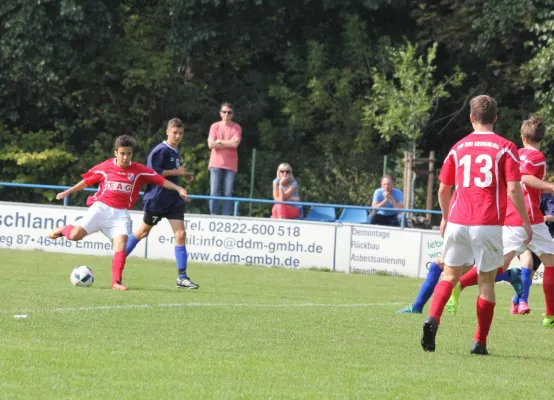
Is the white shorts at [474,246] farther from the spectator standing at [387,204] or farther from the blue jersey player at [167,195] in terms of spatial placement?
the spectator standing at [387,204]

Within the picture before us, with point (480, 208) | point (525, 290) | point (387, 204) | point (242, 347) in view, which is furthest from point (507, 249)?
point (387, 204)

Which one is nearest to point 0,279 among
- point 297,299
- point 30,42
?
point 297,299

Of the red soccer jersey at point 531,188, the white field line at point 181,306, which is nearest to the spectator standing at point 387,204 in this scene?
the white field line at point 181,306

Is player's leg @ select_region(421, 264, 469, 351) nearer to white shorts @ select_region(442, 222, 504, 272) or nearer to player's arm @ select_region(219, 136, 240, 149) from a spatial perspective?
white shorts @ select_region(442, 222, 504, 272)

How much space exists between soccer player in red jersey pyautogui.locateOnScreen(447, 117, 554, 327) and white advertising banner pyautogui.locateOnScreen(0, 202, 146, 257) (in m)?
10.9

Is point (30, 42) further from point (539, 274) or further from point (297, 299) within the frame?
point (297, 299)

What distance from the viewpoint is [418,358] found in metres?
8.26

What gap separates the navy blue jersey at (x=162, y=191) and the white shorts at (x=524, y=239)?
465 cm

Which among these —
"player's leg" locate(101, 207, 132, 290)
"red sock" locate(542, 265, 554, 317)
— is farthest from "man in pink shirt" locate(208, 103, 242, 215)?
"red sock" locate(542, 265, 554, 317)

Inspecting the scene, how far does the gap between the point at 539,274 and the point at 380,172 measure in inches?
409

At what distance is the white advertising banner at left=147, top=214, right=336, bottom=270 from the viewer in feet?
67.9

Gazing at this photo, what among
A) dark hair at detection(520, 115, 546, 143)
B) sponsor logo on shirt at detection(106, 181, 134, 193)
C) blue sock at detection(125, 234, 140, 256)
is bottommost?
blue sock at detection(125, 234, 140, 256)

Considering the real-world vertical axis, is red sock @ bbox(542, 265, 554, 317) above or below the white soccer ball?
above

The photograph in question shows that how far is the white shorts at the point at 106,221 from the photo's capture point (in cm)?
1388
